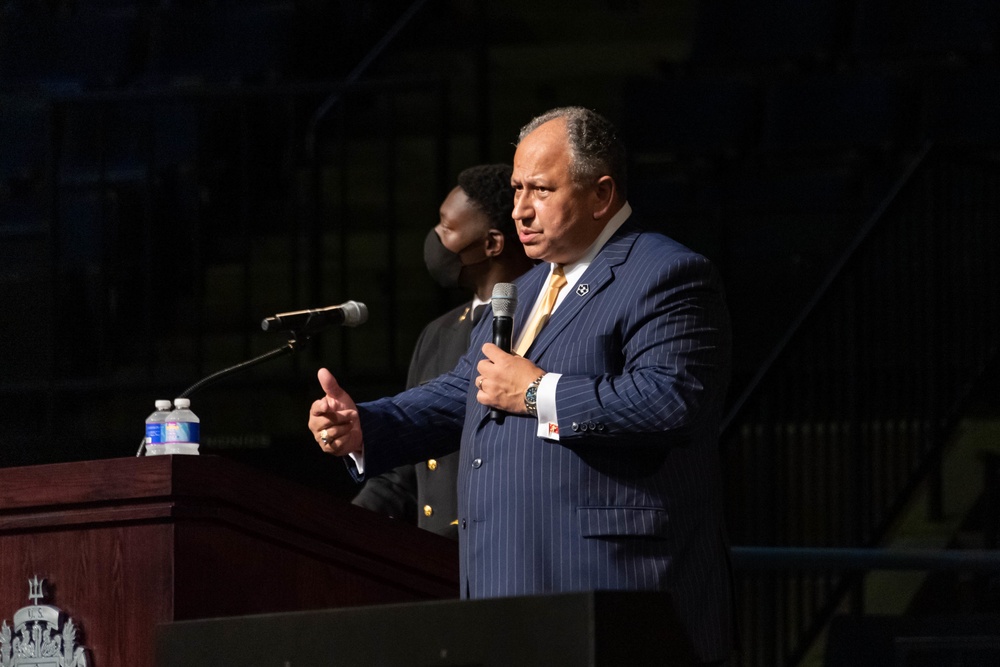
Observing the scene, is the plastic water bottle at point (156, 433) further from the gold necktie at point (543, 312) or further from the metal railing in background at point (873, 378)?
the metal railing in background at point (873, 378)

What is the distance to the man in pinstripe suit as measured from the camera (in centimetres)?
274

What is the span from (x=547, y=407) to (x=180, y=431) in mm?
799

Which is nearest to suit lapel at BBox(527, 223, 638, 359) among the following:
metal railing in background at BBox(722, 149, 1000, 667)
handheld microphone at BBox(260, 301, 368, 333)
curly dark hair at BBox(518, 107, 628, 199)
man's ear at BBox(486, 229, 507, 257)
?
curly dark hair at BBox(518, 107, 628, 199)

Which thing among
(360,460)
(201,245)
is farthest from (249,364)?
(201,245)

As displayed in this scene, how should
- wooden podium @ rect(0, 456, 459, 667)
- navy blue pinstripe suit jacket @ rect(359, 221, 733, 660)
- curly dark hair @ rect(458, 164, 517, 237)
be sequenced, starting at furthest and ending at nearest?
curly dark hair @ rect(458, 164, 517, 237) < navy blue pinstripe suit jacket @ rect(359, 221, 733, 660) < wooden podium @ rect(0, 456, 459, 667)

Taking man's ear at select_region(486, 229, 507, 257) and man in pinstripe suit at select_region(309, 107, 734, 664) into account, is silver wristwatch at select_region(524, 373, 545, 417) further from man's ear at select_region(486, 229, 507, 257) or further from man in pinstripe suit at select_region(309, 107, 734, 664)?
man's ear at select_region(486, 229, 507, 257)

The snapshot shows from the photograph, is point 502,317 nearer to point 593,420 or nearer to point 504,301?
point 504,301

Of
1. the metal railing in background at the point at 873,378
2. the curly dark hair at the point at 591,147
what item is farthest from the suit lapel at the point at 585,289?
the metal railing in background at the point at 873,378

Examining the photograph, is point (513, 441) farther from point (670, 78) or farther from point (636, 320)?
point (670, 78)

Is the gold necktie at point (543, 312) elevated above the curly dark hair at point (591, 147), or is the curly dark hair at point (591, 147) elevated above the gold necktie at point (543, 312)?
the curly dark hair at point (591, 147)

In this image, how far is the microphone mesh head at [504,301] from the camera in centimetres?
287

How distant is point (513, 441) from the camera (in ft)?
9.32

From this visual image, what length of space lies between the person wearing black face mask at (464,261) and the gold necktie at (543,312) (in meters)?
0.90

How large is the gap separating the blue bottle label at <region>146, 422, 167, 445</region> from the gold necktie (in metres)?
0.68
